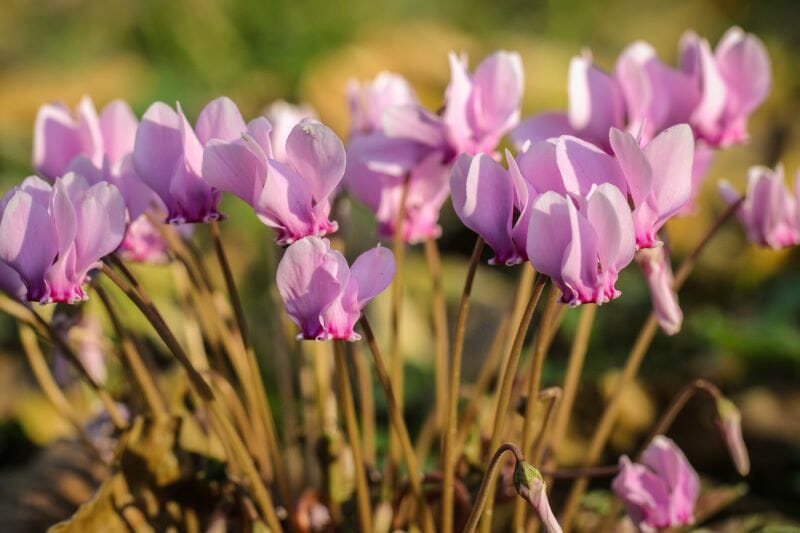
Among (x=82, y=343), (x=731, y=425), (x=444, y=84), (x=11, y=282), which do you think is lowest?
(x=444, y=84)

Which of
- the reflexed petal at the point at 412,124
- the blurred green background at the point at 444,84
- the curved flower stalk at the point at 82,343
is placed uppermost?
the reflexed petal at the point at 412,124

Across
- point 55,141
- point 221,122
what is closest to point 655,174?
point 221,122

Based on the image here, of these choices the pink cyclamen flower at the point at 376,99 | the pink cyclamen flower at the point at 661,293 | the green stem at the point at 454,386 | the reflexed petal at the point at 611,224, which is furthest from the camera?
the pink cyclamen flower at the point at 376,99

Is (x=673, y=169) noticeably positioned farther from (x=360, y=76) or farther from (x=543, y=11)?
(x=543, y=11)

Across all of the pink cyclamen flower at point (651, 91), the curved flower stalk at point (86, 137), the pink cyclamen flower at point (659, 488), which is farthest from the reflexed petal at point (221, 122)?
the pink cyclamen flower at point (659, 488)

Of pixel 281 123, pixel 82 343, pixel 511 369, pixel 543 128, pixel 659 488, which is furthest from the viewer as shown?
pixel 82 343

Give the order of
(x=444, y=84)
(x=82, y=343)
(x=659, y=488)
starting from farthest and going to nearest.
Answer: (x=444, y=84) < (x=82, y=343) < (x=659, y=488)

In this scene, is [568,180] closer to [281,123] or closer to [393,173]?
[393,173]

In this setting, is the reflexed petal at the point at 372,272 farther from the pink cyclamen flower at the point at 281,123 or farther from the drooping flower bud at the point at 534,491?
the pink cyclamen flower at the point at 281,123

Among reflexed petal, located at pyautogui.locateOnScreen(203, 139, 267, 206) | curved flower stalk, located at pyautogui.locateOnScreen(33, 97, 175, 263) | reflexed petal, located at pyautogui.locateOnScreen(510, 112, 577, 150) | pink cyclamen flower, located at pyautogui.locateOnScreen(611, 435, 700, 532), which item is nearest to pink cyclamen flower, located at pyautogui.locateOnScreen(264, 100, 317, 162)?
curved flower stalk, located at pyautogui.locateOnScreen(33, 97, 175, 263)
